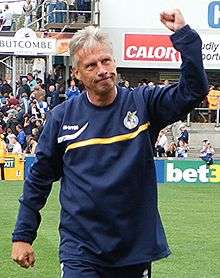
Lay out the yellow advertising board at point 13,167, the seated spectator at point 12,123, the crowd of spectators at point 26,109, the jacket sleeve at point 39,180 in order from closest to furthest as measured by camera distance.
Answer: the jacket sleeve at point 39,180
the yellow advertising board at point 13,167
the crowd of spectators at point 26,109
the seated spectator at point 12,123

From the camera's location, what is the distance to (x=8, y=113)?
3203 centimetres

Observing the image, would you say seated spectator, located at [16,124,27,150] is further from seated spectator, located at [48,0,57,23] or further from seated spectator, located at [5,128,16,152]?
seated spectator, located at [48,0,57,23]

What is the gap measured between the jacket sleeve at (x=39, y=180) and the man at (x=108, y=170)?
0.13 feet

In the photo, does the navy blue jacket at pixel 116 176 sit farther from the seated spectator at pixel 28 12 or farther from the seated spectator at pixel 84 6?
the seated spectator at pixel 28 12

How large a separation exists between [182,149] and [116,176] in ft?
84.6

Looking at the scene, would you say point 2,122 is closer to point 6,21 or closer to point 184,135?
point 184,135

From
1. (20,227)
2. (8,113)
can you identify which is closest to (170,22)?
(20,227)

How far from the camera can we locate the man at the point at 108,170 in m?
5.20

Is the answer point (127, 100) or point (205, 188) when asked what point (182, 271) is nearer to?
point (127, 100)

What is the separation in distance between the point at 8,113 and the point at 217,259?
2092 cm

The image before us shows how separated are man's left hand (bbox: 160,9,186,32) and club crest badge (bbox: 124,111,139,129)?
0.61 meters

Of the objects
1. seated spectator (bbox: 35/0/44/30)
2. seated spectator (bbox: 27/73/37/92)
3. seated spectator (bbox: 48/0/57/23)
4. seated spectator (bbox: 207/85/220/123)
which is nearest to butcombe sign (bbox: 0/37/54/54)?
seated spectator (bbox: 27/73/37/92)

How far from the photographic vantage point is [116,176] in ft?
17.1

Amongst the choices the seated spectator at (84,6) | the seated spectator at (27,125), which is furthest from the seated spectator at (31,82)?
the seated spectator at (84,6)
